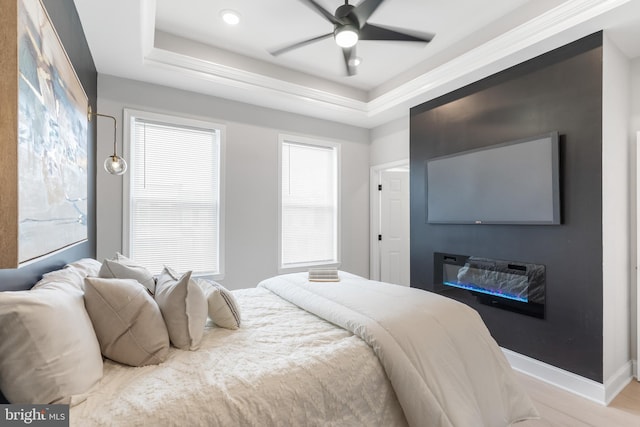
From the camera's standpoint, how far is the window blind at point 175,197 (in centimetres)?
322

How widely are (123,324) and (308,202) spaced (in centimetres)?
319

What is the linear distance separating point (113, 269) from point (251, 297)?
101cm

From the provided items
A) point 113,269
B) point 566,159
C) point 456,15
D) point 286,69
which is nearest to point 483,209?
point 566,159

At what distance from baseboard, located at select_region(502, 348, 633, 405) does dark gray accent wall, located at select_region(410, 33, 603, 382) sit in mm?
48

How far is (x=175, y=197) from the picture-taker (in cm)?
340

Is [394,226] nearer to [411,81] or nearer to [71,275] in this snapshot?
[411,81]

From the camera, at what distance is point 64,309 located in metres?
1.05

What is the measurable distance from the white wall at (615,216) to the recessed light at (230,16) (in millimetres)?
3004

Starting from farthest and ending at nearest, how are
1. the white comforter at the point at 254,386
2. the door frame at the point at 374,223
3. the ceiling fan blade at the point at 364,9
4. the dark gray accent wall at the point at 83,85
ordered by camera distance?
1. the door frame at the point at 374,223
2. the ceiling fan blade at the point at 364,9
3. the dark gray accent wall at the point at 83,85
4. the white comforter at the point at 254,386

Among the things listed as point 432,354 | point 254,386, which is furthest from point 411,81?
point 254,386

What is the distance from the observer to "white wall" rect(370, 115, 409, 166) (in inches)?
166

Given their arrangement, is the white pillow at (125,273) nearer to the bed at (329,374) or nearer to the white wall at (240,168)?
the bed at (329,374)

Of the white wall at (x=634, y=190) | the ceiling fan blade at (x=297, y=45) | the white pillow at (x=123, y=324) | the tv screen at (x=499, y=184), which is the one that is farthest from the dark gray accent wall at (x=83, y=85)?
the white wall at (x=634, y=190)

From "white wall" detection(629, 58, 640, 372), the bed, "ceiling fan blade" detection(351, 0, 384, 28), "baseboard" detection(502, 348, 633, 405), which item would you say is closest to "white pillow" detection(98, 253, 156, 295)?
the bed
